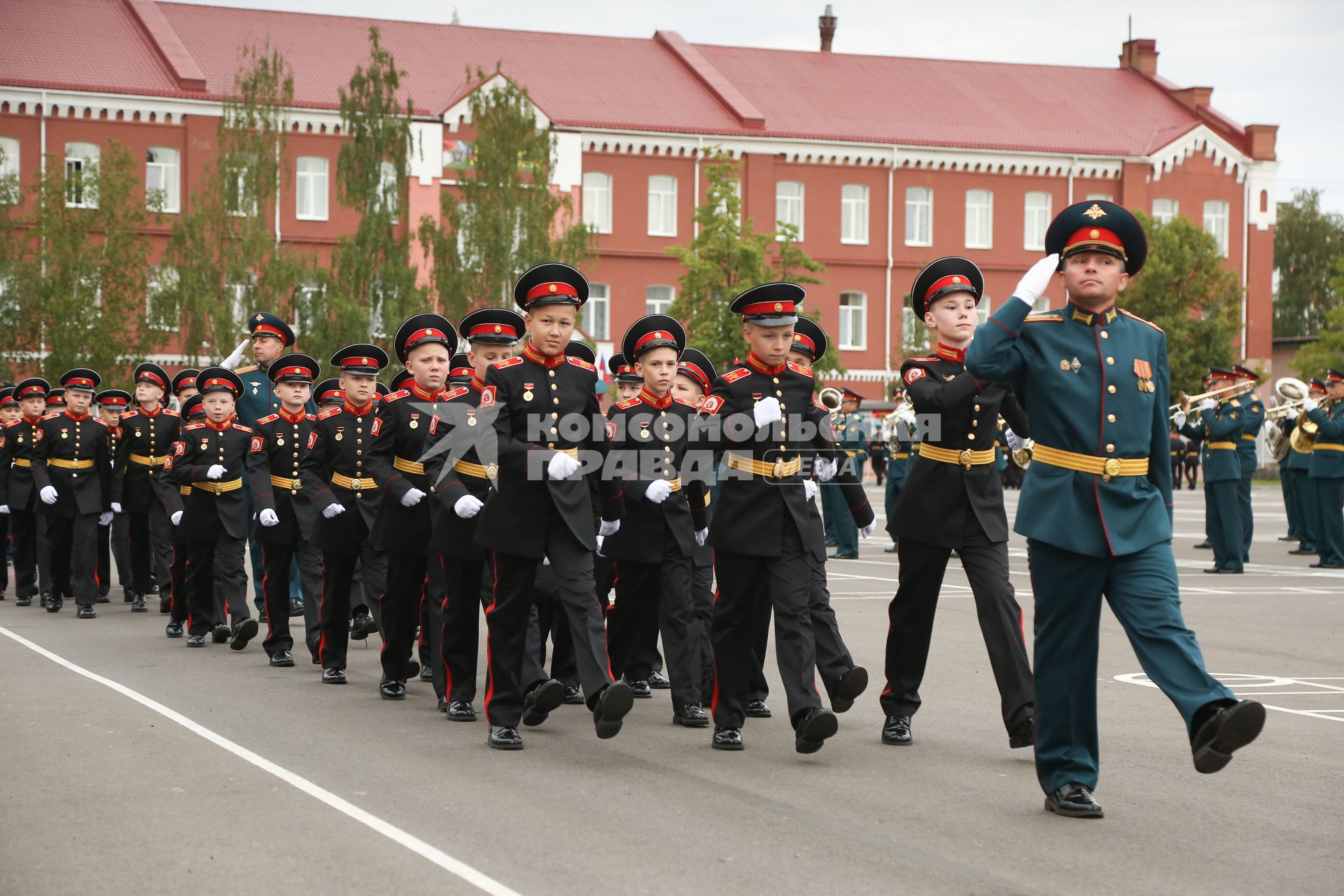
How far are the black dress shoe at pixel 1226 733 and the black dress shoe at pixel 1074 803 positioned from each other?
0.77 meters

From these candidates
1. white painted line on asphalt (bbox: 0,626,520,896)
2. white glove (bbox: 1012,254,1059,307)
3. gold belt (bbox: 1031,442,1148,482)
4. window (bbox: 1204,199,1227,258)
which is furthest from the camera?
window (bbox: 1204,199,1227,258)

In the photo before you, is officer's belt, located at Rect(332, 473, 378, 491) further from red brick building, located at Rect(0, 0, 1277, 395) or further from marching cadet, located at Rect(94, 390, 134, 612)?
red brick building, located at Rect(0, 0, 1277, 395)

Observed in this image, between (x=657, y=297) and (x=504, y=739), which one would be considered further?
(x=657, y=297)

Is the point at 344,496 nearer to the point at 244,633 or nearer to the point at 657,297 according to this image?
the point at 244,633

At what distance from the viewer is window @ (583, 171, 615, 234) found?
51.5 m

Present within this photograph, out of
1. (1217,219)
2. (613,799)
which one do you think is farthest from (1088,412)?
(1217,219)

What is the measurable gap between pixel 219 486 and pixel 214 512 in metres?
0.21

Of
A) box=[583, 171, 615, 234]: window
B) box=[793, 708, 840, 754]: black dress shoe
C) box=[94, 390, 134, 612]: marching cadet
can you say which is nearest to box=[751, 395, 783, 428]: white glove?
box=[793, 708, 840, 754]: black dress shoe

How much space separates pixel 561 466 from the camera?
7980mm

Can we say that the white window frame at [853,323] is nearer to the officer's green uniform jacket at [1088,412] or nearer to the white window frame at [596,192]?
the white window frame at [596,192]

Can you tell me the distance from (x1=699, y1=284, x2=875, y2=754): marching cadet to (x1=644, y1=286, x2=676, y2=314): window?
45032 mm

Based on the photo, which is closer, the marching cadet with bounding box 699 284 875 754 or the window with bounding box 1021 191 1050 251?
the marching cadet with bounding box 699 284 875 754

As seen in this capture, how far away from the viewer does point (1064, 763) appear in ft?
21.5

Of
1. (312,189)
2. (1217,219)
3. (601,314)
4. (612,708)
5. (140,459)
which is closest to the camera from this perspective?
(612,708)
